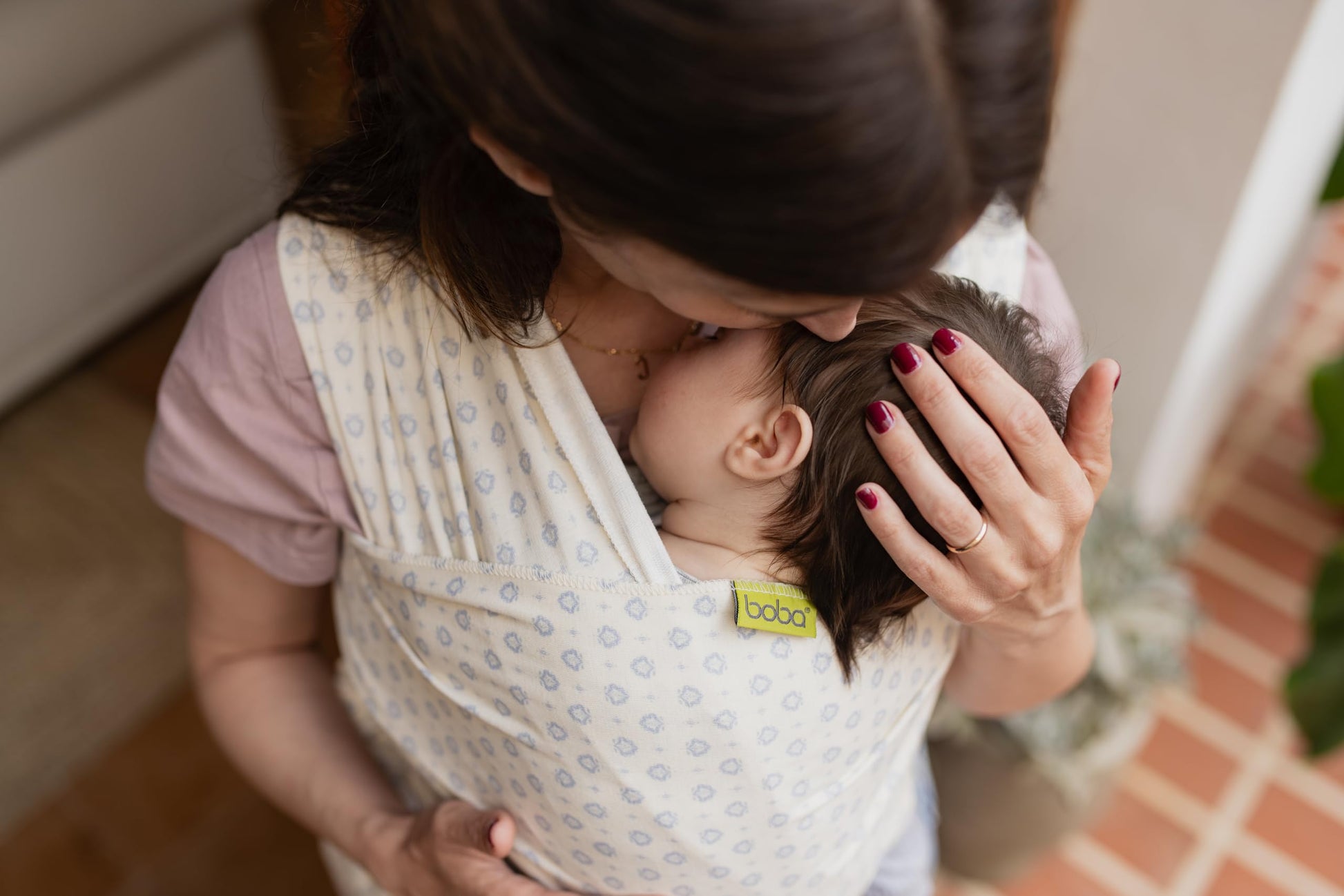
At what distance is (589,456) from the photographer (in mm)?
765

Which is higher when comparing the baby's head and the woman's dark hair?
the woman's dark hair

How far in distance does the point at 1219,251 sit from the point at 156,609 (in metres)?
1.90

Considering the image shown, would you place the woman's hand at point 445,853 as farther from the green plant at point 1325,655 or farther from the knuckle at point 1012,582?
the green plant at point 1325,655

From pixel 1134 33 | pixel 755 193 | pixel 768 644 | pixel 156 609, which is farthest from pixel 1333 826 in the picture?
pixel 156 609

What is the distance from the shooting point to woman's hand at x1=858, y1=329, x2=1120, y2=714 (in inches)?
28.0

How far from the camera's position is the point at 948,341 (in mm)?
715

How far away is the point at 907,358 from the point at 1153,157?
0.82 m

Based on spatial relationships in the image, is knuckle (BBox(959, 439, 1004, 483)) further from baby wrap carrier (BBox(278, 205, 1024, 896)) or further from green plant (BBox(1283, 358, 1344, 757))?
green plant (BBox(1283, 358, 1344, 757))

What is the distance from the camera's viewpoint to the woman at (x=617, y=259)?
48cm

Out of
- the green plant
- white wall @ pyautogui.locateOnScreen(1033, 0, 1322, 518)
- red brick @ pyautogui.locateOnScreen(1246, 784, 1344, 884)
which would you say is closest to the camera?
white wall @ pyautogui.locateOnScreen(1033, 0, 1322, 518)

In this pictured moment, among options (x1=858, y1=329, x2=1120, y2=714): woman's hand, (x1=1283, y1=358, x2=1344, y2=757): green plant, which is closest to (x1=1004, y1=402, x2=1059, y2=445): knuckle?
(x1=858, y1=329, x2=1120, y2=714): woman's hand

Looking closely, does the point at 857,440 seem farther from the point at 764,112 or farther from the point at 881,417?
the point at 764,112

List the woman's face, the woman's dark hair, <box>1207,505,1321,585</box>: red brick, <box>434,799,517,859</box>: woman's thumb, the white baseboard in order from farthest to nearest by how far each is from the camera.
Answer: <box>1207,505,1321,585</box>: red brick, the white baseboard, <box>434,799,517,859</box>: woman's thumb, the woman's face, the woman's dark hair

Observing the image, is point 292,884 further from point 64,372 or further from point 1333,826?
point 1333,826
